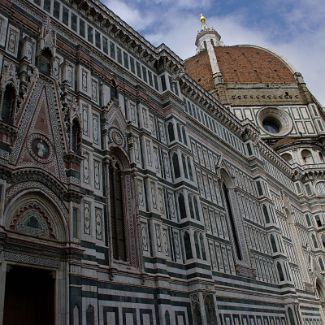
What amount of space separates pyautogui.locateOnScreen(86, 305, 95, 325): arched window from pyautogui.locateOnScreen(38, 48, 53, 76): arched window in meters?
6.95

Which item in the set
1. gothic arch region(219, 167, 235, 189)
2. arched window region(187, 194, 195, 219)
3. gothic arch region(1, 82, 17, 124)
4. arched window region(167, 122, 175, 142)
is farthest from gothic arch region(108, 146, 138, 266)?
gothic arch region(219, 167, 235, 189)

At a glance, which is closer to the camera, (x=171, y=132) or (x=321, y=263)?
(x=171, y=132)

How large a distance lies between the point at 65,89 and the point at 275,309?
48.7 feet

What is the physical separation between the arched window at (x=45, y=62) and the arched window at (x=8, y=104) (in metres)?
1.70

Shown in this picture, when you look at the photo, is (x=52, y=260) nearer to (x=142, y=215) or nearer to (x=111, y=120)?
(x=142, y=215)

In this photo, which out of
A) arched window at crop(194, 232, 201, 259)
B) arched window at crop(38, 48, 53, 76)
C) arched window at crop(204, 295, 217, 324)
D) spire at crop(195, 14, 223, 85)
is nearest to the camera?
arched window at crop(38, 48, 53, 76)

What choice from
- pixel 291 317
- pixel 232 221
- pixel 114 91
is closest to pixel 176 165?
pixel 114 91

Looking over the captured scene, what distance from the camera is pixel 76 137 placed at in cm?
1207

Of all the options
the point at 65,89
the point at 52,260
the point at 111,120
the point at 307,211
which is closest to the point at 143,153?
the point at 111,120

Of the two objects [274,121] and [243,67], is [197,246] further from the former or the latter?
[243,67]

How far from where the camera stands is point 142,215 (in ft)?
44.2

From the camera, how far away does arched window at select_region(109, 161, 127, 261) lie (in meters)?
12.4

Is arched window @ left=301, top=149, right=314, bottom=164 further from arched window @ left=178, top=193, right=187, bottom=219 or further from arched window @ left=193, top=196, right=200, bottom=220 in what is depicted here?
arched window @ left=178, top=193, right=187, bottom=219

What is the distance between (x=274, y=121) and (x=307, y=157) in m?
7.55
